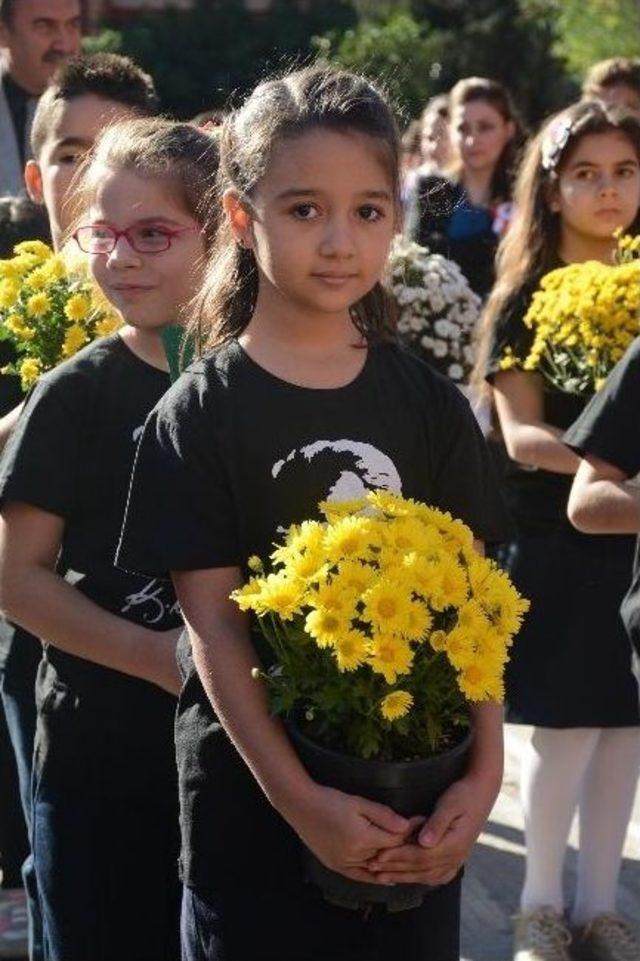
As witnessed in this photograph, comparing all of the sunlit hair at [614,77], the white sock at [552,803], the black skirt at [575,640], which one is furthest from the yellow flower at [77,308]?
the sunlit hair at [614,77]

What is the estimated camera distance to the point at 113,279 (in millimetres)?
3211

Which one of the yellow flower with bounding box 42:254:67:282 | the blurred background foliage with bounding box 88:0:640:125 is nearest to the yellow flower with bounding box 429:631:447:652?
the yellow flower with bounding box 42:254:67:282

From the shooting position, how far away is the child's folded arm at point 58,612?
2971 millimetres

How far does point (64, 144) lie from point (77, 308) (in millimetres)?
883

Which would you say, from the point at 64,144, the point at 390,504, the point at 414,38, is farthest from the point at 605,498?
the point at 414,38

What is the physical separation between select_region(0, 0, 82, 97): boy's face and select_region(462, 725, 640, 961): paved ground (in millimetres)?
2597

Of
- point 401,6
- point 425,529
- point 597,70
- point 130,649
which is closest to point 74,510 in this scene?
point 130,649

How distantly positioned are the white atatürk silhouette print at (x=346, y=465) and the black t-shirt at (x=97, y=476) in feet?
1.88

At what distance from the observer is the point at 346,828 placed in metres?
2.40

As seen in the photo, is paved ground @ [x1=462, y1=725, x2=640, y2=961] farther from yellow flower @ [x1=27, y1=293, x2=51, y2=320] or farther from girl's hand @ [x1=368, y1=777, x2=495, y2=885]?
girl's hand @ [x1=368, y1=777, x2=495, y2=885]

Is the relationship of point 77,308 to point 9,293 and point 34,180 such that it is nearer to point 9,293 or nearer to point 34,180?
point 9,293

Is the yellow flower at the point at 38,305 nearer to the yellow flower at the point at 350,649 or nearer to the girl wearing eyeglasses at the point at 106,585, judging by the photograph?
the girl wearing eyeglasses at the point at 106,585

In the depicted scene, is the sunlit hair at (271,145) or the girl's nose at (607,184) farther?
the girl's nose at (607,184)

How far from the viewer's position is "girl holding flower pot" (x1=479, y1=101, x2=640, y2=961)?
15.3ft
